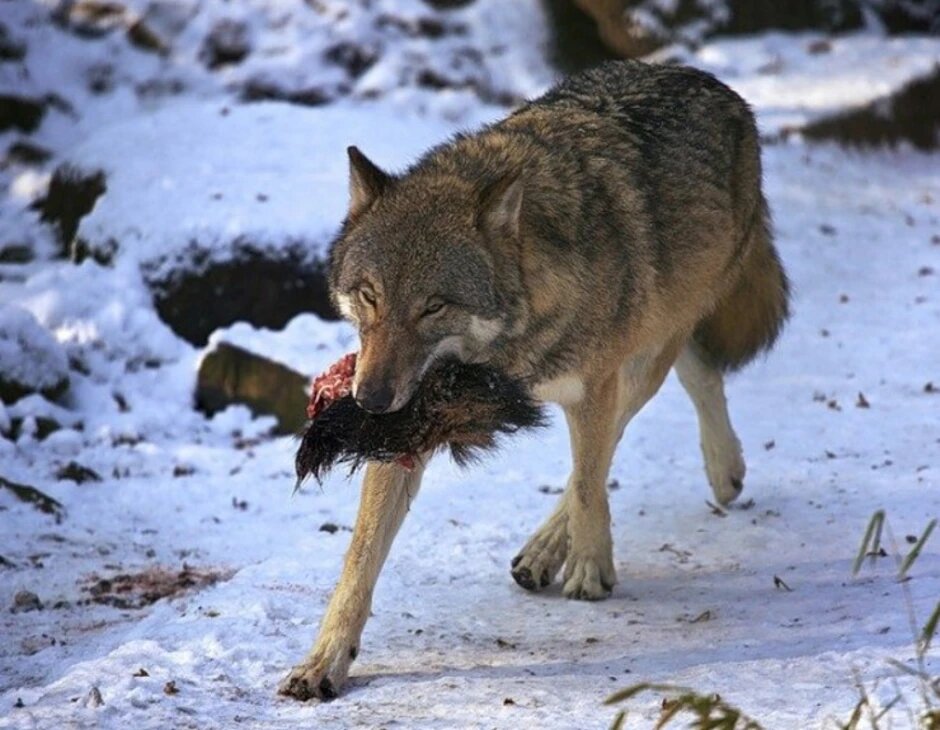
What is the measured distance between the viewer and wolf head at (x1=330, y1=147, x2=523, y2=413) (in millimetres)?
4859

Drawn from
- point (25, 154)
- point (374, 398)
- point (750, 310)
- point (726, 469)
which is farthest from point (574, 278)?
point (25, 154)

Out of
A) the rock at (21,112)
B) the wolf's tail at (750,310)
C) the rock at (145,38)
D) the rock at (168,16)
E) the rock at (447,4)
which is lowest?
the rock at (21,112)

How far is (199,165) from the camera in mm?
10922

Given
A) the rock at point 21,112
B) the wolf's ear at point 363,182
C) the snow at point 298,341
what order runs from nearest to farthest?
the wolf's ear at point 363,182
the snow at point 298,341
the rock at point 21,112

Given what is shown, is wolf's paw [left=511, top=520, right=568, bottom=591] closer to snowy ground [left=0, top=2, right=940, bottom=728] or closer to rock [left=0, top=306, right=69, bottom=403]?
snowy ground [left=0, top=2, right=940, bottom=728]

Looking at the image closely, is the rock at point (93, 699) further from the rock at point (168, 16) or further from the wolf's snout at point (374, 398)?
the rock at point (168, 16)

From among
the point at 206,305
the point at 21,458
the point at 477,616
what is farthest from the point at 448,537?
the point at 206,305

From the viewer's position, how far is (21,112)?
42.5 feet

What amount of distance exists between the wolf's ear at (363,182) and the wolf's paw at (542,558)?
61.6 inches

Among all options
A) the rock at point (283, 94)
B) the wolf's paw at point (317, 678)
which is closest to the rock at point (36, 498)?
the wolf's paw at point (317, 678)

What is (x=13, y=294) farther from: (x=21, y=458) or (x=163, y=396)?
(x=21, y=458)

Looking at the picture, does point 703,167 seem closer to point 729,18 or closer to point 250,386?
point 250,386

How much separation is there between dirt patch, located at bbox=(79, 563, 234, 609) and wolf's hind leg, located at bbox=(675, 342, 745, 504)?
2.23 meters

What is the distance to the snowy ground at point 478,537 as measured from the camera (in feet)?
15.5
